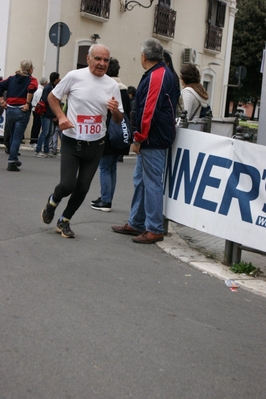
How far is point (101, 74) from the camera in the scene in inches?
267

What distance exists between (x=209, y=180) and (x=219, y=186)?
16 centimetres

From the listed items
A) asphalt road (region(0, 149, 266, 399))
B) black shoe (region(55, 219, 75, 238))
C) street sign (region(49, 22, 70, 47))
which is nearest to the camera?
asphalt road (region(0, 149, 266, 399))

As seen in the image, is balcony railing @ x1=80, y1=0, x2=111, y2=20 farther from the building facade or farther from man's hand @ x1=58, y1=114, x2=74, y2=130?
man's hand @ x1=58, y1=114, x2=74, y2=130

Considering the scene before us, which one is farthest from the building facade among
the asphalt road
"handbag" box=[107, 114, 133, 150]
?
the asphalt road

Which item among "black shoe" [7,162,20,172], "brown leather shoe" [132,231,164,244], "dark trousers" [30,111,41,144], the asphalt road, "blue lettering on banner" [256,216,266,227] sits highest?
"dark trousers" [30,111,41,144]

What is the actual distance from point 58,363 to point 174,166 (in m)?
3.75

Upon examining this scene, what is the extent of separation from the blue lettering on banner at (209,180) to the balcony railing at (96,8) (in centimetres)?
1733

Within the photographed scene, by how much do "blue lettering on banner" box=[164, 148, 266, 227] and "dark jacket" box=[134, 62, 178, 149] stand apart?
0.99 feet

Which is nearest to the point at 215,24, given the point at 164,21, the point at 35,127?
the point at 164,21

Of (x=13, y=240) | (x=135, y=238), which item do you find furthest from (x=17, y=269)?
(x=135, y=238)

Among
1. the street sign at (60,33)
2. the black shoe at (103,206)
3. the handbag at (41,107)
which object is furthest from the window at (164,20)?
the black shoe at (103,206)

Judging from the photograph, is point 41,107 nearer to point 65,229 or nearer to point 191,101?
point 191,101

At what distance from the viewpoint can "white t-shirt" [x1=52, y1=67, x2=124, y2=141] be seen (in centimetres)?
676

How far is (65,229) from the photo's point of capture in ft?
23.4
